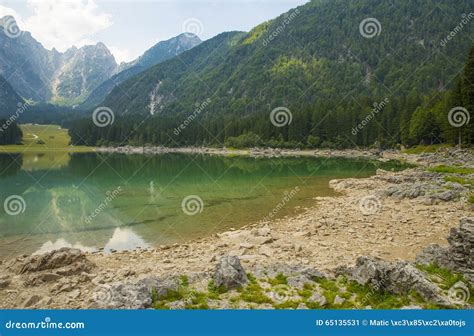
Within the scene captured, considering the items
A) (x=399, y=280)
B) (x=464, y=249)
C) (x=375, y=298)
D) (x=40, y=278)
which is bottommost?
(x=40, y=278)

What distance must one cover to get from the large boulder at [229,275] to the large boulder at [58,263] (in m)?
6.64

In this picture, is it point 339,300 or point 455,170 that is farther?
point 455,170

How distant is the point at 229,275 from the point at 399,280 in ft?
19.5

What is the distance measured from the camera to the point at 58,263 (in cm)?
1644

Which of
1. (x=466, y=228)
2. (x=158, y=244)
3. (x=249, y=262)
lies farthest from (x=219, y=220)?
(x=466, y=228)

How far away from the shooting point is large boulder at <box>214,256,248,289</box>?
1341cm

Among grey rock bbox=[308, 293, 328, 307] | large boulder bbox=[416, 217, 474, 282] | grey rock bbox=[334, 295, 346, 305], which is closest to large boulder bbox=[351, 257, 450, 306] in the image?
grey rock bbox=[334, 295, 346, 305]

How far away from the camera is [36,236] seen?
25.5 metres

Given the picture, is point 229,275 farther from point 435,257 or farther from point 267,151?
point 267,151

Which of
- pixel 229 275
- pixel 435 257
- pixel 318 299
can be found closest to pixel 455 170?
pixel 435 257

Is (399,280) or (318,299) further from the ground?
(399,280)

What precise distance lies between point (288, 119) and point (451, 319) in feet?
462

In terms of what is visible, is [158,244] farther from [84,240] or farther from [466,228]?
[466,228]

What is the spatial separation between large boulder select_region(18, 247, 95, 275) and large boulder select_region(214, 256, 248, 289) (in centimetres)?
664
